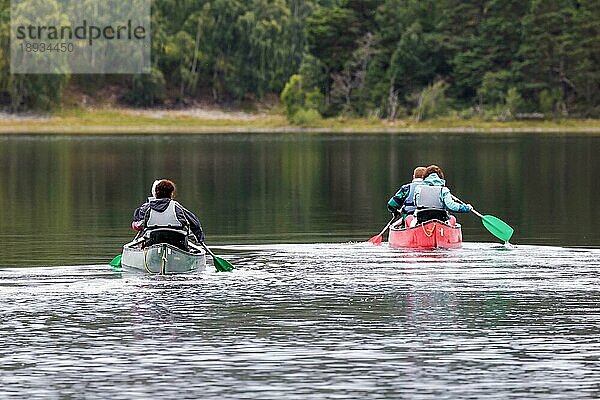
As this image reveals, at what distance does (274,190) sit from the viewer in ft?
197

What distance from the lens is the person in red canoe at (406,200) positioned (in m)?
35.2

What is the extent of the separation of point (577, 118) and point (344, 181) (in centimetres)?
9204

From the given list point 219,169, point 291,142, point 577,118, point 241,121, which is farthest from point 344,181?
point 241,121

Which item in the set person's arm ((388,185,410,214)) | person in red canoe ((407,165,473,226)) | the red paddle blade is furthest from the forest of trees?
person in red canoe ((407,165,473,226))

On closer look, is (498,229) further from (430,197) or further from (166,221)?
(166,221)

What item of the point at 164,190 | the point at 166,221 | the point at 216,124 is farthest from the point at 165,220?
the point at 216,124

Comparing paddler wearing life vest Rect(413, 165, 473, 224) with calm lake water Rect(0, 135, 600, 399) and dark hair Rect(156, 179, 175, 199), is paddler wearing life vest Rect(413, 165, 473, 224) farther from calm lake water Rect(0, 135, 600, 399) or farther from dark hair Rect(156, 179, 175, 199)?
dark hair Rect(156, 179, 175, 199)

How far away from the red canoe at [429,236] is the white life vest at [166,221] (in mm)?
6884

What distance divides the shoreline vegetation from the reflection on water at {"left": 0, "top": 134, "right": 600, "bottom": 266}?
153ft

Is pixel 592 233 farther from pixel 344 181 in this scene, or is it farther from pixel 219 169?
pixel 219 169

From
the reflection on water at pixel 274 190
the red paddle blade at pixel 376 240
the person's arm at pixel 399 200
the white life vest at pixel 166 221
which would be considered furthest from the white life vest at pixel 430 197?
the white life vest at pixel 166 221

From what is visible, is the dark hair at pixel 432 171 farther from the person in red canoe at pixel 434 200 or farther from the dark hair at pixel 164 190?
the dark hair at pixel 164 190

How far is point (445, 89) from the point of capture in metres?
160

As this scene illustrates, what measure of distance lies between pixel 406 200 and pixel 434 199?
42.5 inches
